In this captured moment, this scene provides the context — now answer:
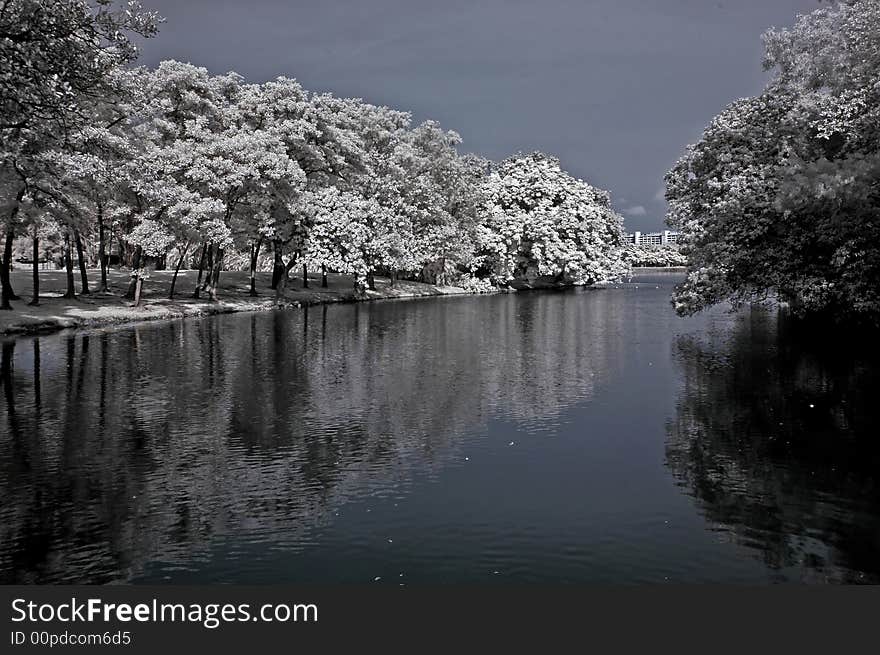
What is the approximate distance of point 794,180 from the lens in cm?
2612

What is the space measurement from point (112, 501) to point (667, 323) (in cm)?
4285

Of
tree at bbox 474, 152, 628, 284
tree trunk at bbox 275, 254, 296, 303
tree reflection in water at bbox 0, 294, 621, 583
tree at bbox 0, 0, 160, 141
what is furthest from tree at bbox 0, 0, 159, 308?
tree at bbox 474, 152, 628, 284

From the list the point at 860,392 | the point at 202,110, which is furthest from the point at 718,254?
the point at 202,110

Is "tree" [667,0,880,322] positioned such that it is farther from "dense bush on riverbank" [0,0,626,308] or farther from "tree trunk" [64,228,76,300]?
"tree trunk" [64,228,76,300]

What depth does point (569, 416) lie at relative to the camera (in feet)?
67.5

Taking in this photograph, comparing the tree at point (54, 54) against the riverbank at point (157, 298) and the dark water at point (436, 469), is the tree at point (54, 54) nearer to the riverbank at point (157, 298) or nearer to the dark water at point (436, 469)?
the dark water at point (436, 469)

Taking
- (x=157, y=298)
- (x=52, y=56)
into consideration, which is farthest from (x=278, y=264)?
(x=52, y=56)

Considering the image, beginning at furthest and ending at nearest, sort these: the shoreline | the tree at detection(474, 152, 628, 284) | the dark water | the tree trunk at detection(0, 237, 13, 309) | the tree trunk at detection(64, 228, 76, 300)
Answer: the tree at detection(474, 152, 628, 284), the tree trunk at detection(64, 228, 76, 300), the tree trunk at detection(0, 237, 13, 309), the shoreline, the dark water

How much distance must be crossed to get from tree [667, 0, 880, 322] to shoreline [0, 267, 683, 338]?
3321cm

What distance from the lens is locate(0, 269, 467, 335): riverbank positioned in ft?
145

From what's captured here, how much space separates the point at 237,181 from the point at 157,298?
11.1 metres

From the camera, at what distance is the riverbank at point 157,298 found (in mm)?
44312

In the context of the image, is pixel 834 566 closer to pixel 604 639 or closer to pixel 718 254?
pixel 604 639

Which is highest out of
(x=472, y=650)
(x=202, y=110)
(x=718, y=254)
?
(x=202, y=110)
